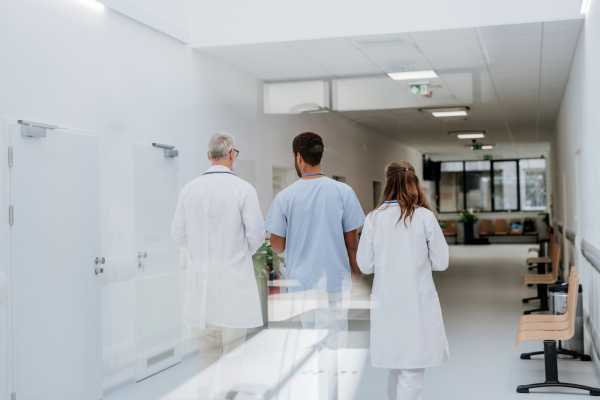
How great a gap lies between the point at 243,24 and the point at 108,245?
7.27 feet

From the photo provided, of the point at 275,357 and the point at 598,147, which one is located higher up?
the point at 598,147

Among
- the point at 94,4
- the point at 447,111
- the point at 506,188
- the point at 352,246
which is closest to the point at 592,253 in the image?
the point at 447,111

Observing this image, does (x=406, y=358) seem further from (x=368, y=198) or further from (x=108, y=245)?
(x=108, y=245)

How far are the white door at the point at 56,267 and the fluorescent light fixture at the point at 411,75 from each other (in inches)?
114

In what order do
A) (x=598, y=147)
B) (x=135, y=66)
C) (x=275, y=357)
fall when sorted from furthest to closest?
(x=135, y=66)
(x=598, y=147)
(x=275, y=357)

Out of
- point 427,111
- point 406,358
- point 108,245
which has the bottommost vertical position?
point 406,358

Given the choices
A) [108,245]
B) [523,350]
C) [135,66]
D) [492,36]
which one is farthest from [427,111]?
[108,245]

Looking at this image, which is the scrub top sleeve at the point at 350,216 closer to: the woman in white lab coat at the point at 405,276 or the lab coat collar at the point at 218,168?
the woman in white lab coat at the point at 405,276

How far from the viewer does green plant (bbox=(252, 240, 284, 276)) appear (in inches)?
132

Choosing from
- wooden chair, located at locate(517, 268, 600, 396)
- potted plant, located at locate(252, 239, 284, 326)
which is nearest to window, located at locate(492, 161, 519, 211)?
wooden chair, located at locate(517, 268, 600, 396)

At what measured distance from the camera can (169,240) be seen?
14.1 ft

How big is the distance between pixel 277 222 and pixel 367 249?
537 millimetres

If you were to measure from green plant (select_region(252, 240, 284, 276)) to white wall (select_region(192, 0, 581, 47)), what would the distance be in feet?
6.80

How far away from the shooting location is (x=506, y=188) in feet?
57.8
